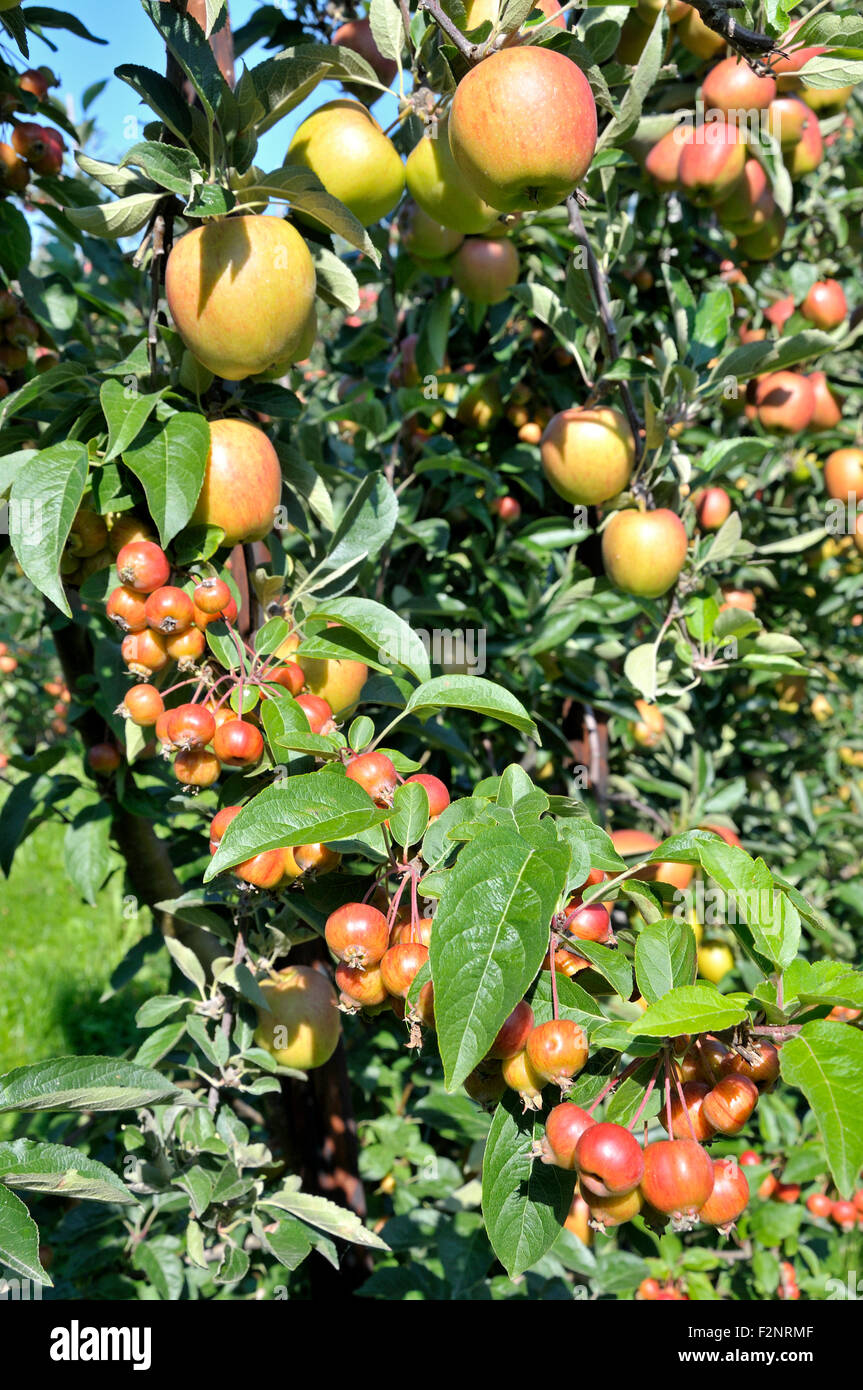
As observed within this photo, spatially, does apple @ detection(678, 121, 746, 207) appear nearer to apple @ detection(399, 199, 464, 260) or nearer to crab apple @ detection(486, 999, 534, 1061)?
apple @ detection(399, 199, 464, 260)

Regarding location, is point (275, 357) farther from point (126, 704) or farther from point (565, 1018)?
point (565, 1018)

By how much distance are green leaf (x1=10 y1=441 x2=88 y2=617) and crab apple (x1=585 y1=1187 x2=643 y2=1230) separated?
2.13 ft

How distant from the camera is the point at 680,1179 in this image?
0.71 meters

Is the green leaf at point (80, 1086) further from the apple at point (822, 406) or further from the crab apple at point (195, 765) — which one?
the apple at point (822, 406)

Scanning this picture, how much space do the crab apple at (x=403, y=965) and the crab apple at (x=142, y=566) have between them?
439 millimetres

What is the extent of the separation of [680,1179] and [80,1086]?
53 centimetres

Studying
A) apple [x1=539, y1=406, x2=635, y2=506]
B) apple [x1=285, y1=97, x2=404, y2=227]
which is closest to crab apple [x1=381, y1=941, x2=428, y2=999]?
apple [x1=285, y1=97, x2=404, y2=227]

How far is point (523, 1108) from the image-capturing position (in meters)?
0.80

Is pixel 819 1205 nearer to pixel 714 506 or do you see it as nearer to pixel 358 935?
pixel 714 506

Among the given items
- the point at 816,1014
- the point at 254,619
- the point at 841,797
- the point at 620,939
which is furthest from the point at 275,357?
the point at 841,797

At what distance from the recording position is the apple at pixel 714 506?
1.96m

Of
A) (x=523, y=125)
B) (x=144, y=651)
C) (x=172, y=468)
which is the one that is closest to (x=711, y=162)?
(x=523, y=125)

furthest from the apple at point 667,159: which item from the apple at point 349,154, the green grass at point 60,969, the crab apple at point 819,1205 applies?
the green grass at point 60,969

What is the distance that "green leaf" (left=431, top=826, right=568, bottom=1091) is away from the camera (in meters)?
0.63
